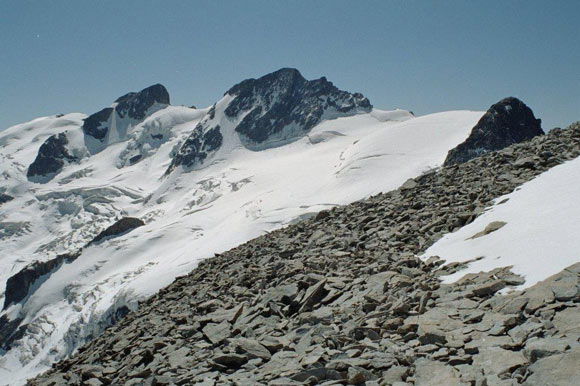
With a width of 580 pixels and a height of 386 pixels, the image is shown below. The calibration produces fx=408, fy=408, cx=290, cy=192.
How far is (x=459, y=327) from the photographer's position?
23.2ft

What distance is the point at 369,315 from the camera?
8594 mm

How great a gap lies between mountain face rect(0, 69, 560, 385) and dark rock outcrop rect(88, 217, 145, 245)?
25 centimetres

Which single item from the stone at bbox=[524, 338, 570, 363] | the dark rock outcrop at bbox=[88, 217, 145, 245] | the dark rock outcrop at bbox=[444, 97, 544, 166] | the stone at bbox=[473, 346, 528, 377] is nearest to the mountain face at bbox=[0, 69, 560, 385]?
the dark rock outcrop at bbox=[88, 217, 145, 245]

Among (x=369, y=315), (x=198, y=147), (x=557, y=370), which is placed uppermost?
(x=198, y=147)

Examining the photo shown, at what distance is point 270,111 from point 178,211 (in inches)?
3058

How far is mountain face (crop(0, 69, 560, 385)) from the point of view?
58594 millimetres

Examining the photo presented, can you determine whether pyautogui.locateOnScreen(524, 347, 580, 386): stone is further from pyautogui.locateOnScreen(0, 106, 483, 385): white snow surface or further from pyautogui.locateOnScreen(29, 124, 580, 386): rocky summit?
pyautogui.locateOnScreen(0, 106, 483, 385): white snow surface

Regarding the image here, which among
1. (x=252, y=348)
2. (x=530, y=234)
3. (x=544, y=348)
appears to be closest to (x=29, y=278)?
(x=252, y=348)

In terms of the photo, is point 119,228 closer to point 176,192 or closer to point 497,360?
point 176,192

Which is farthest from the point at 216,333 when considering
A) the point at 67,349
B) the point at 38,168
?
the point at 38,168

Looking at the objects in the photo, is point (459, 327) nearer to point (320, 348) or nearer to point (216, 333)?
point (320, 348)

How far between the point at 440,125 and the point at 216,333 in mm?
72912

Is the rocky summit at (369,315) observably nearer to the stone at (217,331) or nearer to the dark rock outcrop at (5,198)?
the stone at (217,331)

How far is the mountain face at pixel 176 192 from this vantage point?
58.6 metres
